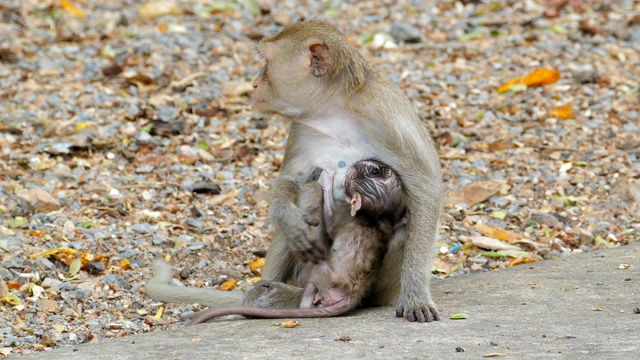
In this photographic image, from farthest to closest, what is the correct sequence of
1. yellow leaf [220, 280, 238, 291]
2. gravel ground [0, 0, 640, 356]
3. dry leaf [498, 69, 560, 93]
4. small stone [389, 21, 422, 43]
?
small stone [389, 21, 422, 43] < dry leaf [498, 69, 560, 93] < gravel ground [0, 0, 640, 356] < yellow leaf [220, 280, 238, 291]

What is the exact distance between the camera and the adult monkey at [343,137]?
4656 mm

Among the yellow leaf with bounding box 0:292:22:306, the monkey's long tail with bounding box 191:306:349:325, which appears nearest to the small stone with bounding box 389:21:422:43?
the monkey's long tail with bounding box 191:306:349:325

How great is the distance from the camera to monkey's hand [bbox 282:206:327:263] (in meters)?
4.71

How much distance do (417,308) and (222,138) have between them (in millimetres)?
3695

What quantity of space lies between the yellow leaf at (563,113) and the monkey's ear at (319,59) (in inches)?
155

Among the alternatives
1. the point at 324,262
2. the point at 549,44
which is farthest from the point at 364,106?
the point at 549,44

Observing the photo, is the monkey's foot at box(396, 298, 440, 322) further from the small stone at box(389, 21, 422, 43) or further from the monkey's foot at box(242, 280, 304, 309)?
the small stone at box(389, 21, 422, 43)

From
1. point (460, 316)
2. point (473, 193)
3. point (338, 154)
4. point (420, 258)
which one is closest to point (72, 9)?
point (473, 193)

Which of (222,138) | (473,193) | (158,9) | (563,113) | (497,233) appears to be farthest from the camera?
(158,9)

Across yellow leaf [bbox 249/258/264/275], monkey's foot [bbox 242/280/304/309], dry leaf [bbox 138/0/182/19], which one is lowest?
Result: yellow leaf [bbox 249/258/264/275]

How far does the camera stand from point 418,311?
4422 millimetres

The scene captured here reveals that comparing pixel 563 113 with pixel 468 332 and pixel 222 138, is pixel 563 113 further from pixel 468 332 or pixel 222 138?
pixel 468 332

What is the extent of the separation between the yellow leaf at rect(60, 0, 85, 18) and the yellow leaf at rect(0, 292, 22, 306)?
A: 19.7ft

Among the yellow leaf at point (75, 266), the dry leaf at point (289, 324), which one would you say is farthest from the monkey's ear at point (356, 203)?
the yellow leaf at point (75, 266)
